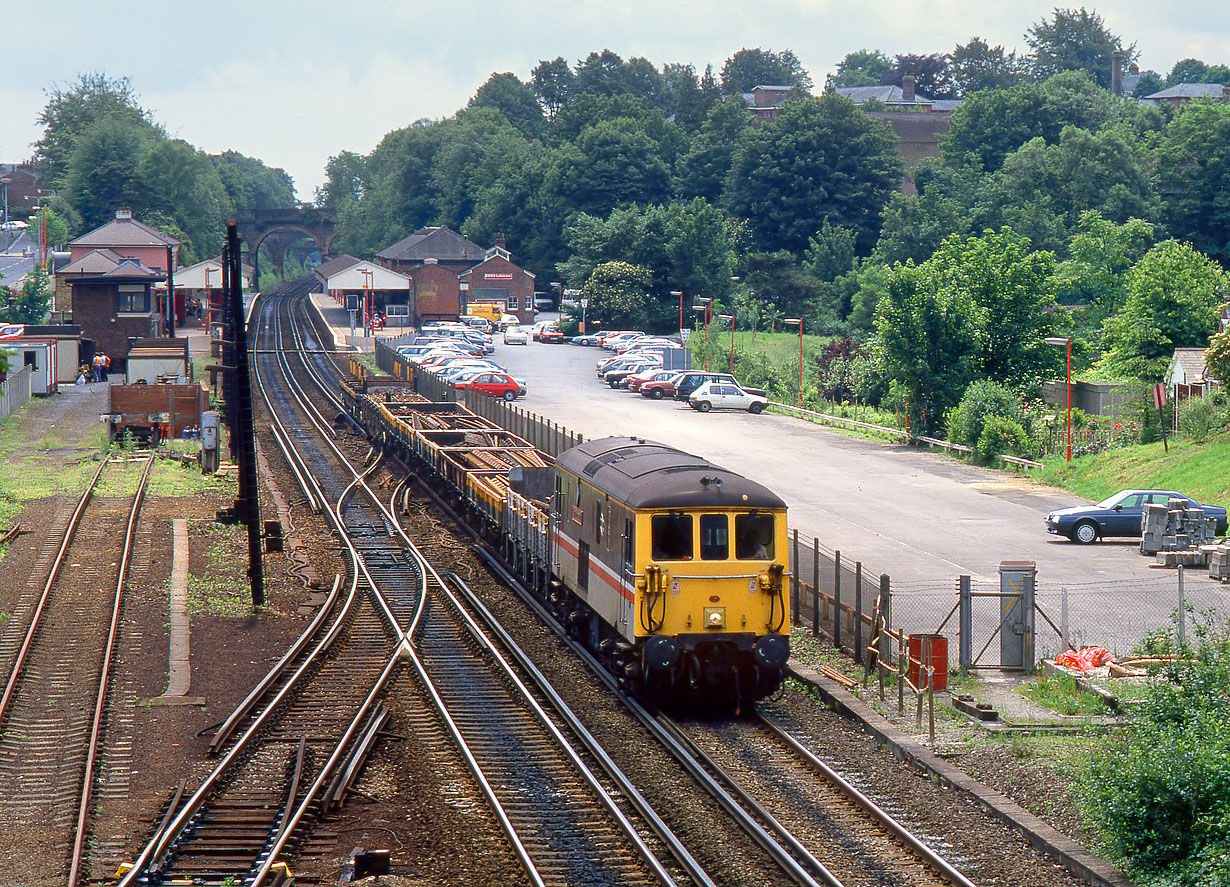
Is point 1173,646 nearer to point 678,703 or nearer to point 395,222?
point 678,703

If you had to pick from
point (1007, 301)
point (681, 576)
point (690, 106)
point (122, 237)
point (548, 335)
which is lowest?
point (681, 576)

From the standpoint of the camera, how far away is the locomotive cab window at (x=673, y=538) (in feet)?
55.6

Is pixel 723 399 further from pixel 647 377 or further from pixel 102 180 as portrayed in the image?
pixel 102 180

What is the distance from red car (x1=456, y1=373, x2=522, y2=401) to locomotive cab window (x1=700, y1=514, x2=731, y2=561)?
1732 inches

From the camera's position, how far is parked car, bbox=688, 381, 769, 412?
58.9 m

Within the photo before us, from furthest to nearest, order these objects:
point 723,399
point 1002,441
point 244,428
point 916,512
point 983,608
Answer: point 723,399 → point 1002,441 → point 916,512 → point 244,428 → point 983,608

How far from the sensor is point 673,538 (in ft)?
55.8

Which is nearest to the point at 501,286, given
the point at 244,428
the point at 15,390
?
the point at 15,390

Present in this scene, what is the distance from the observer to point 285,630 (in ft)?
74.3

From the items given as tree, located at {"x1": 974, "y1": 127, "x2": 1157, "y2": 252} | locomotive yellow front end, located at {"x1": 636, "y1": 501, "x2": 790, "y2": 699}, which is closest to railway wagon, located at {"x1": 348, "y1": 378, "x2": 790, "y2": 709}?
locomotive yellow front end, located at {"x1": 636, "y1": 501, "x2": 790, "y2": 699}

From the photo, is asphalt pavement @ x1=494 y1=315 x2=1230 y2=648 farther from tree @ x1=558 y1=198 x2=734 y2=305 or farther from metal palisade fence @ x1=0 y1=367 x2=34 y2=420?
tree @ x1=558 y1=198 x2=734 y2=305

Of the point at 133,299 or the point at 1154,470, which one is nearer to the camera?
the point at 1154,470

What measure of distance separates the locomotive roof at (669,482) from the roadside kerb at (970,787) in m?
2.74

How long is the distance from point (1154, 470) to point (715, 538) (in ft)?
82.1
